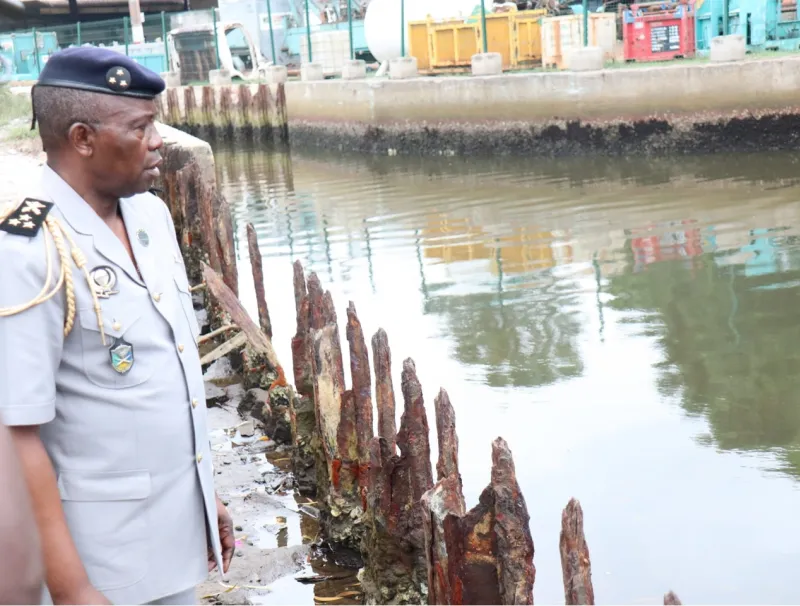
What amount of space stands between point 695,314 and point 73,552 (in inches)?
352

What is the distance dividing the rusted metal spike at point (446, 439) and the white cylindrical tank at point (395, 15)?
78.3ft

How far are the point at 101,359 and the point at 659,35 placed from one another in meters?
22.5

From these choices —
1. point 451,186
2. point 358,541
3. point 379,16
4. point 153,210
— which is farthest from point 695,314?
point 379,16

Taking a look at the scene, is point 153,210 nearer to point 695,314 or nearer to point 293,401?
point 293,401

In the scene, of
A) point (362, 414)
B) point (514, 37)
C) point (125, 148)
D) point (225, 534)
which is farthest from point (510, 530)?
point (514, 37)

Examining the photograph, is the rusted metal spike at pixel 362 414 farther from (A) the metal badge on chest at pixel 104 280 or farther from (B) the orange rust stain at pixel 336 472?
(A) the metal badge on chest at pixel 104 280

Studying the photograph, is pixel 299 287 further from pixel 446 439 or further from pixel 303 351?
pixel 446 439

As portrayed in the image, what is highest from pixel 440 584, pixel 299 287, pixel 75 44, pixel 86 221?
pixel 75 44

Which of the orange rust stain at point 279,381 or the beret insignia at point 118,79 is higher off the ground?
the beret insignia at point 118,79

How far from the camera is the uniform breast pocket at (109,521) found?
8.29ft

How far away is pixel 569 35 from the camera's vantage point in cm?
2344

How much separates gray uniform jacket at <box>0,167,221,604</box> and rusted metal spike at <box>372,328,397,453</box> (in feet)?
9.21

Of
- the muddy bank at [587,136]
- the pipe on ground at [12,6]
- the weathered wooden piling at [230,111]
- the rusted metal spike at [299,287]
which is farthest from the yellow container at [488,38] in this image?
the rusted metal spike at [299,287]

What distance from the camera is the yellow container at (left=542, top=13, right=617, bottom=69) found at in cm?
2325
